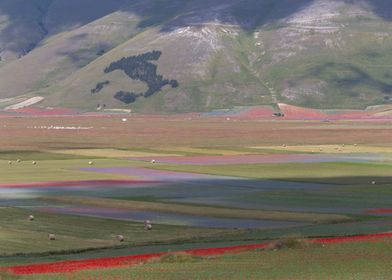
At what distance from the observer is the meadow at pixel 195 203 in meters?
48.3

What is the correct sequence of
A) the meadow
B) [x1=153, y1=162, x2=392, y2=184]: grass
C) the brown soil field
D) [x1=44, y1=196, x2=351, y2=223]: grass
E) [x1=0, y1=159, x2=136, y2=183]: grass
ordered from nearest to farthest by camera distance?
the meadow, [x1=44, y1=196, x2=351, y2=223]: grass, [x1=0, y1=159, x2=136, y2=183]: grass, [x1=153, y1=162, x2=392, y2=184]: grass, the brown soil field

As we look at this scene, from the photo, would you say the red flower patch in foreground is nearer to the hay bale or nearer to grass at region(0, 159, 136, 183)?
the hay bale

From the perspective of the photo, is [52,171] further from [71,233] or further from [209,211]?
[71,233]

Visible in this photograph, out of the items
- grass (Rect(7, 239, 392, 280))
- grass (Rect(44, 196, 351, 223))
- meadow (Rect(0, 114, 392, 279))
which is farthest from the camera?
grass (Rect(44, 196, 351, 223))

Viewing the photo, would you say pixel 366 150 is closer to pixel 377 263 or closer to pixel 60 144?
pixel 60 144

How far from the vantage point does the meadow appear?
158ft

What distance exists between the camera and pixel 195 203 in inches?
2928

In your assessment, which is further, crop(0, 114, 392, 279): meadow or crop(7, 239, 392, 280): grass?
crop(0, 114, 392, 279): meadow

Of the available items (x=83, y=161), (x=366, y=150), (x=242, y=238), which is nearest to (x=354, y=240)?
(x=242, y=238)

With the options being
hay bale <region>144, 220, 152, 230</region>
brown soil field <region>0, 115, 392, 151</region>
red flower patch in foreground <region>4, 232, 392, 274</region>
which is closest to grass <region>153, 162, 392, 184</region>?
hay bale <region>144, 220, 152, 230</region>

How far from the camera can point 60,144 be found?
15038 centimetres

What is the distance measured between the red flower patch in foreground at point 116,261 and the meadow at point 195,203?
1615 mm

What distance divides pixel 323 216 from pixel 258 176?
29.6m

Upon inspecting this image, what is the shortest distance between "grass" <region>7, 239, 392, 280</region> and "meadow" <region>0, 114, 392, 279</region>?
5cm
